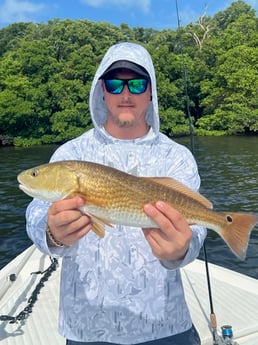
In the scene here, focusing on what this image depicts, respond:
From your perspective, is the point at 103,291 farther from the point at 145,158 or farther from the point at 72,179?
the point at 145,158

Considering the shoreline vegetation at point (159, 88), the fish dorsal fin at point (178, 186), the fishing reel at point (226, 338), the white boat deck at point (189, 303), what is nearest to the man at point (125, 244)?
the fish dorsal fin at point (178, 186)

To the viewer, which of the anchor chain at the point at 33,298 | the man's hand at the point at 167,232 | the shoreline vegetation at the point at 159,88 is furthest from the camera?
the shoreline vegetation at the point at 159,88

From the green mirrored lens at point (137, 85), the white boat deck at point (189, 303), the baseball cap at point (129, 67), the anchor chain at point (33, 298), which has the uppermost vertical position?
the baseball cap at point (129, 67)

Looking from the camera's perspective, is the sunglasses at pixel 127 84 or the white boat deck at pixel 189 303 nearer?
the sunglasses at pixel 127 84

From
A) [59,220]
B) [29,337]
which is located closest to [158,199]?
[59,220]

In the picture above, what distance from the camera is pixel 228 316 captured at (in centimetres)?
424

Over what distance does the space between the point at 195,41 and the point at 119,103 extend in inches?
2180

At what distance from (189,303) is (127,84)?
9.49 feet

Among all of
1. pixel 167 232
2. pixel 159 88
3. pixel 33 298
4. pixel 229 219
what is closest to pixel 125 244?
pixel 167 232

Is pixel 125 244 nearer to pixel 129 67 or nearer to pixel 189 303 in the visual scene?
pixel 129 67

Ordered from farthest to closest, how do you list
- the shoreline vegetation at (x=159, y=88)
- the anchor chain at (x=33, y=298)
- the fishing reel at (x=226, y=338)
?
the shoreline vegetation at (x=159, y=88), the anchor chain at (x=33, y=298), the fishing reel at (x=226, y=338)

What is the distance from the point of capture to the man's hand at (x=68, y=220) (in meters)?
1.93

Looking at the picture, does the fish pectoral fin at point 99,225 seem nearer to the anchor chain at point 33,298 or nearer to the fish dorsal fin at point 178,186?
the fish dorsal fin at point 178,186

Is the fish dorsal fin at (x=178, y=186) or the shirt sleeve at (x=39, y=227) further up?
the fish dorsal fin at (x=178, y=186)
